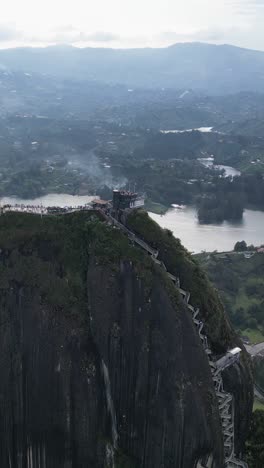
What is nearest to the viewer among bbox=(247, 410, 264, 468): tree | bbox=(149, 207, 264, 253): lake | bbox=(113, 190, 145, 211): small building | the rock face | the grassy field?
the rock face

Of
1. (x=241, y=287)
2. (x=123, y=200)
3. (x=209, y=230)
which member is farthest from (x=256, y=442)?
(x=209, y=230)

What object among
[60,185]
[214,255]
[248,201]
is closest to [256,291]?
[214,255]

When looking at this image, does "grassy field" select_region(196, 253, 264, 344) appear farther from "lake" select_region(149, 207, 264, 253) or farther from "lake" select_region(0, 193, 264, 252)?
"lake" select_region(0, 193, 264, 252)

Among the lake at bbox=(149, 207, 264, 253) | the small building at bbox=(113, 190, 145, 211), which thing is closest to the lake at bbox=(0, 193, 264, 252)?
the lake at bbox=(149, 207, 264, 253)

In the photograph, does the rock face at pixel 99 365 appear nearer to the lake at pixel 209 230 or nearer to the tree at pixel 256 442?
the tree at pixel 256 442

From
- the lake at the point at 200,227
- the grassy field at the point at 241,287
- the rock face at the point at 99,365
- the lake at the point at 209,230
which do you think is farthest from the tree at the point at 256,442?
the lake at the point at 200,227

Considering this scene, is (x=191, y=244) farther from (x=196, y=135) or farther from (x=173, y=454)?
(x=196, y=135)
